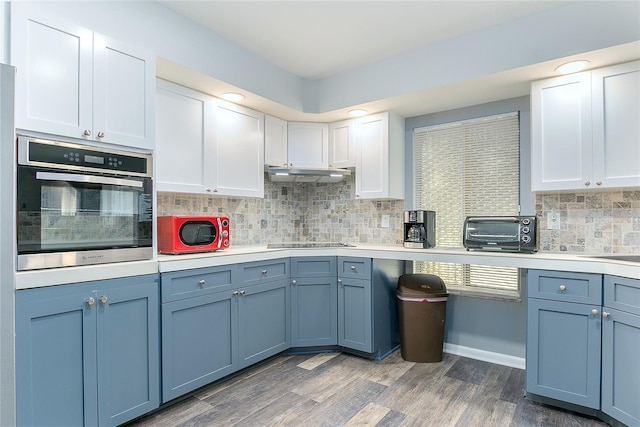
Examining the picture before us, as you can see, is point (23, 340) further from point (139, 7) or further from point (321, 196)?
point (321, 196)

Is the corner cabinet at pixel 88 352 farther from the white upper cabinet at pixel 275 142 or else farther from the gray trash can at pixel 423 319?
the gray trash can at pixel 423 319

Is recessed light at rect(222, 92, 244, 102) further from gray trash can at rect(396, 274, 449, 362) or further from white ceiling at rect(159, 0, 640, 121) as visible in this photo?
gray trash can at rect(396, 274, 449, 362)

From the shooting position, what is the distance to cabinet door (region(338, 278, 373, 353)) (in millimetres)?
2926

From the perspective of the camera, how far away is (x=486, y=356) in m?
2.98

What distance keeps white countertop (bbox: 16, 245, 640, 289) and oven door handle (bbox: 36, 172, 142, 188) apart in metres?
0.43

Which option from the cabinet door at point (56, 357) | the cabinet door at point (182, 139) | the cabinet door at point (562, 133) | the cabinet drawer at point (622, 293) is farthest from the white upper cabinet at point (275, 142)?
the cabinet drawer at point (622, 293)

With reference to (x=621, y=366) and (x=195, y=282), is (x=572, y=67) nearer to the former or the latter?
(x=621, y=366)

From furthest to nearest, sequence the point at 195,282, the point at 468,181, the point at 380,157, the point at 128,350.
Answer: the point at 380,157
the point at 468,181
the point at 195,282
the point at 128,350

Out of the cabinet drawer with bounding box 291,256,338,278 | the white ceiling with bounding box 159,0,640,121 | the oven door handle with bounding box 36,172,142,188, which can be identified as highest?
the white ceiling with bounding box 159,0,640,121

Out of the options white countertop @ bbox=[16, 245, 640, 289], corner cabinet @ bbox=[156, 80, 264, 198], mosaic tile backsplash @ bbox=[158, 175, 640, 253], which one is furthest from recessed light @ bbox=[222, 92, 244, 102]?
white countertop @ bbox=[16, 245, 640, 289]

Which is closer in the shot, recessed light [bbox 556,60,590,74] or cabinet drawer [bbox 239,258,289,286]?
recessed light [bbox 556,60,590,74]

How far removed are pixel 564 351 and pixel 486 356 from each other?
2.89 ft

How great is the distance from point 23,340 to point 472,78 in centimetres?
294

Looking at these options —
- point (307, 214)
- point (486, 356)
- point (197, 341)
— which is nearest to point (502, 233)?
point (486, 356)
